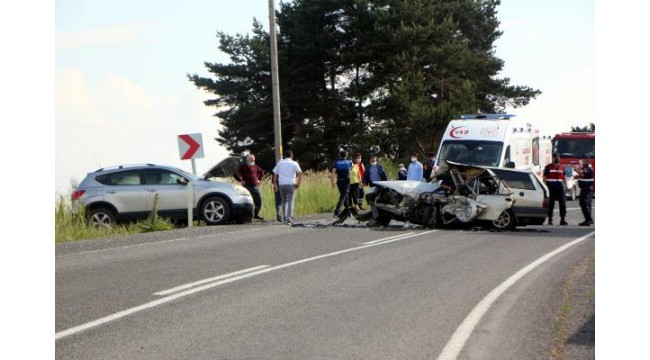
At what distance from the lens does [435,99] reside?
189ft

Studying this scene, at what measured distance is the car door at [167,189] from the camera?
2330 centimetres

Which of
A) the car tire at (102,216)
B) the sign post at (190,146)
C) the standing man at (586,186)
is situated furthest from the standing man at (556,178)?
the car tire at (102,216)

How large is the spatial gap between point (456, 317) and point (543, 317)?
90cm

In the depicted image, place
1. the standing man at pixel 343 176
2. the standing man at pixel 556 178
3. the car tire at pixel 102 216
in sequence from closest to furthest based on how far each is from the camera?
the car tire at pixel 102 216
the standing man at pixel 556 178
the standing man at pixel 343 176

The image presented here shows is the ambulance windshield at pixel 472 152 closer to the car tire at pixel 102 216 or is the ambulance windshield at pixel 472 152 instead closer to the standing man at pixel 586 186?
the standing man at pixel 586 186

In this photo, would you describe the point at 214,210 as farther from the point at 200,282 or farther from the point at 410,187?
the point at 200,282

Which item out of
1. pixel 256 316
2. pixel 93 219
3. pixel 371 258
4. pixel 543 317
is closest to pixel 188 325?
pixel 256 316

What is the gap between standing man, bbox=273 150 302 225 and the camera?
2459 centimetres

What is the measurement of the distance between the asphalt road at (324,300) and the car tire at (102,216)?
392 centimetres

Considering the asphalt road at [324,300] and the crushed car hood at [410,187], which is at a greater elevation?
the crushed car hood at [410,187]

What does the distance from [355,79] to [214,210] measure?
3403 cm

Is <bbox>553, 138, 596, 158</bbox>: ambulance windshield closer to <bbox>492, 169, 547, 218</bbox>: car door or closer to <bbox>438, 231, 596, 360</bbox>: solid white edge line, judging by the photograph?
<bbox>492, 169, 547, 218</bbox>: car door

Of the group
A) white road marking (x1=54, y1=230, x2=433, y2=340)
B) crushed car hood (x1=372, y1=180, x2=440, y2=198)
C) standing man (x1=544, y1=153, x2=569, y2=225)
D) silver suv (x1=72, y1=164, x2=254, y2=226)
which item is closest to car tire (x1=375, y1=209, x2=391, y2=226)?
crushed car hood (x1=372, y1=180, x2=440, y2=198)
